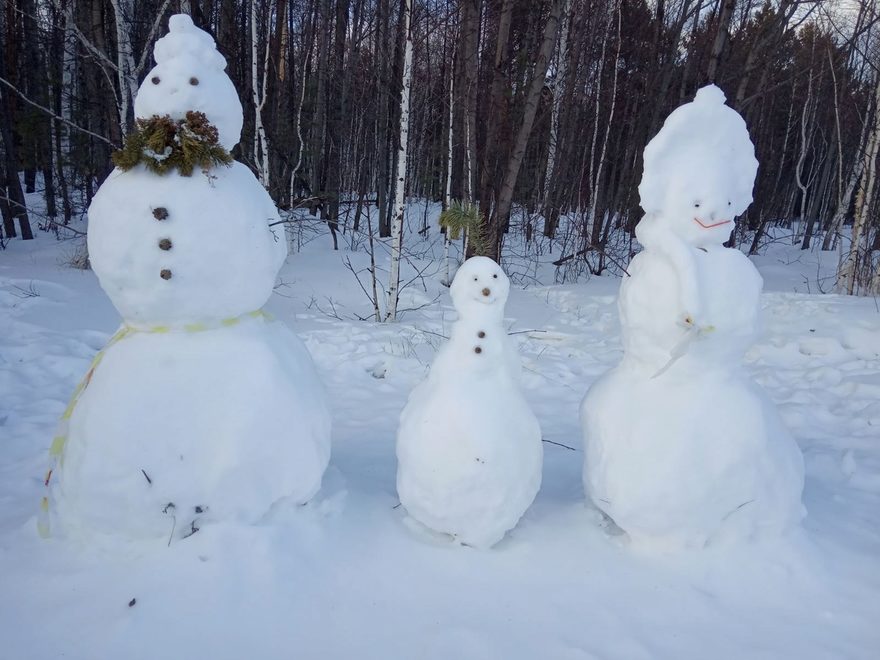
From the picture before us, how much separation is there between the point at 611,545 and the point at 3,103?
1103 centimetres

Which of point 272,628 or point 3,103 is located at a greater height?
point 3,103

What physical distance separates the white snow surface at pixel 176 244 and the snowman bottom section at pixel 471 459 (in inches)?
41.1

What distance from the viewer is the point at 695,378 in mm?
2730

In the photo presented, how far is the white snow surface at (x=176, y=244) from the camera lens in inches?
95.7

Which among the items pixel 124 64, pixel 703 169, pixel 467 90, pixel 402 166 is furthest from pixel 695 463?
pixel 467 90

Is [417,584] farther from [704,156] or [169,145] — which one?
[704,156]

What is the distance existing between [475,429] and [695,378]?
3.57 ft

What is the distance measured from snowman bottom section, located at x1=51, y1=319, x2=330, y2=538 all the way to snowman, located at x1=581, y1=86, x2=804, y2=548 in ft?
5.26

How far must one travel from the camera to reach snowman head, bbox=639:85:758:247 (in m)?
2.69

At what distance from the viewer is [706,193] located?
8.79 ft

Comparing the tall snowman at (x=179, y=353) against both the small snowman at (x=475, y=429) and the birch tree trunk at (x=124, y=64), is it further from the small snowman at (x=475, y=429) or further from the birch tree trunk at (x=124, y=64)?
the birch tree trunk at (x=124, y=64)

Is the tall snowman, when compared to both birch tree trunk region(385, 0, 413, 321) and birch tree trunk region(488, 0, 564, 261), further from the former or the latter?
birch tree trunk region(488, 0, 564, 261)

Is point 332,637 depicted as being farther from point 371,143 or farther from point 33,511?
point 371,143

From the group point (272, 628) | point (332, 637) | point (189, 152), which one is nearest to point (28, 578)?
point (272, 628)
